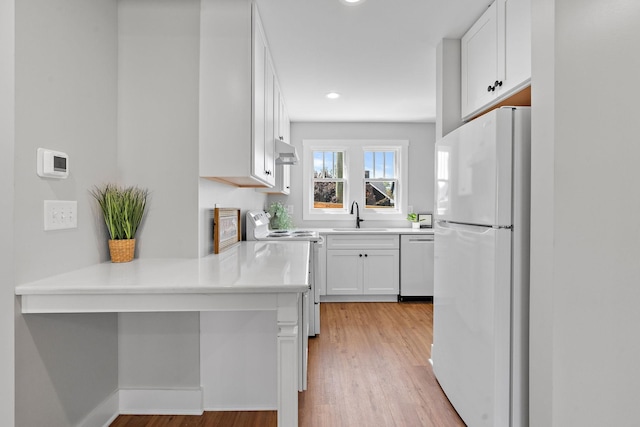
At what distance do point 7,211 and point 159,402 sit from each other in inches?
50.1

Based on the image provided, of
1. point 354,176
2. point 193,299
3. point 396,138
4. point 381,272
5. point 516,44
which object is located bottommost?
point 381,272

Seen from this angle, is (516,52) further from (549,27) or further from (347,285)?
(347,285)

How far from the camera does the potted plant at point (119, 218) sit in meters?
1.83

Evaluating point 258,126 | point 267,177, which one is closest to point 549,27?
point 258,126

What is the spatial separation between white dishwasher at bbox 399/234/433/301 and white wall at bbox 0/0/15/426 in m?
3.68

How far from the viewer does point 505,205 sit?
1.59 meters

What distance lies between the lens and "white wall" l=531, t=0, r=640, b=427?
127 cm

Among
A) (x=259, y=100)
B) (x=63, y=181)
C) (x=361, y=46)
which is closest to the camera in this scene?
(x=63, y=181)

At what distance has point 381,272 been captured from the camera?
4.34 metres

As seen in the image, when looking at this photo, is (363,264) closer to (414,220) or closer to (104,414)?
(414,220)

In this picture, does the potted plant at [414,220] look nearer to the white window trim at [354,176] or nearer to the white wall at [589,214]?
the white window trim at [354,176]

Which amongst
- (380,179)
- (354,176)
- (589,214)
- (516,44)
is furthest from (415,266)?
(589,214)

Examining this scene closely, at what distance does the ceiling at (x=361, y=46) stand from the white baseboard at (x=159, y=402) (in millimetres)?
2227

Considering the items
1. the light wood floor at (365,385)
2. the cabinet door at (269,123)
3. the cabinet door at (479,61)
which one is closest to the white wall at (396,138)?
the light wood floor at (365,385)
